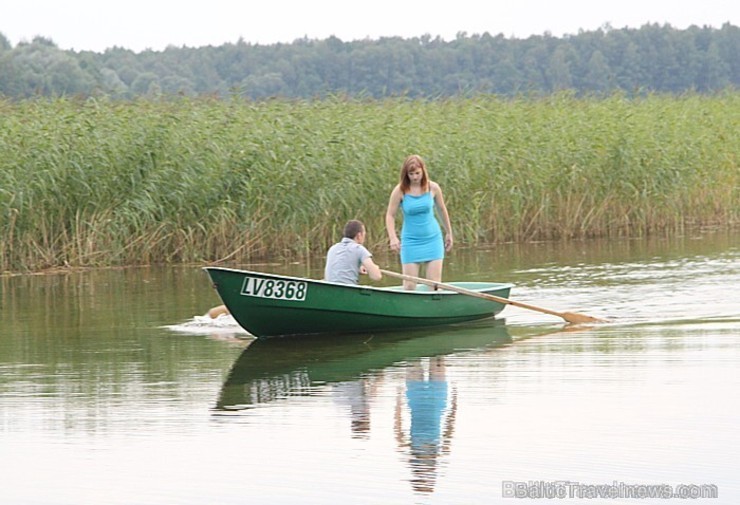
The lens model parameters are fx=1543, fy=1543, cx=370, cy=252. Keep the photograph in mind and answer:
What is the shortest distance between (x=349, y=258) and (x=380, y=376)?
7.37ft

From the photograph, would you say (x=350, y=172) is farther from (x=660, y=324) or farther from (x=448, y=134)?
(x=660, y=324)

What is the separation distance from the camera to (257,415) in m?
8.90

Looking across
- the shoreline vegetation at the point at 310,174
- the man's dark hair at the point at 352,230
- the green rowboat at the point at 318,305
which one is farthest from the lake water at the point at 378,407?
the shoreline vegetation at the point at 310,174

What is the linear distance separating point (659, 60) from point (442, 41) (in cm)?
913

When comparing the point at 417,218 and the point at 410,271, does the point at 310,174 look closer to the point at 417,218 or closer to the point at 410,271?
the point at 410,271

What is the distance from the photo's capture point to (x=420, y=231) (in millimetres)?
12945

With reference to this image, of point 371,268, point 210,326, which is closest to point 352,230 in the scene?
point 371,268

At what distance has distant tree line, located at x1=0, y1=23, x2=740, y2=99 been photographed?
51750mm

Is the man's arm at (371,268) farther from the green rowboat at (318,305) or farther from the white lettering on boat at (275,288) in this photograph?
the white lettering on boat at (275,288)

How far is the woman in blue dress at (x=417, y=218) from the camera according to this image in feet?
41.8

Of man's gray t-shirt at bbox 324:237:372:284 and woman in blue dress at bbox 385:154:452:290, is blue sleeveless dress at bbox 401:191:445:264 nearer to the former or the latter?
woman in blue dress at bbox 385:154:452:290

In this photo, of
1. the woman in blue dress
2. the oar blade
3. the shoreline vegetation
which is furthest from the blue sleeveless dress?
the shoreline vegetation

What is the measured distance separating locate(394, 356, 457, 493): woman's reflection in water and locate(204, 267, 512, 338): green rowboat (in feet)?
5.17

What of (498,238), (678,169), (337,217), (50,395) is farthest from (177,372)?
(678,169)
